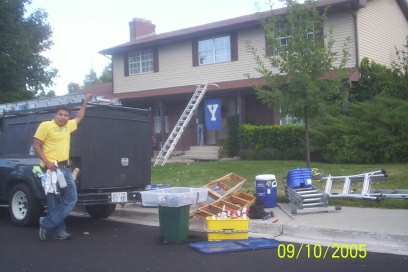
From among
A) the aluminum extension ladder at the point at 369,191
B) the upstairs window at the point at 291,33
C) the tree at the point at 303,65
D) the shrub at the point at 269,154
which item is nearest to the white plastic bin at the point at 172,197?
the aluminum extension ladder at the point at 369,191

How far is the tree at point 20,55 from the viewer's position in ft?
61.3

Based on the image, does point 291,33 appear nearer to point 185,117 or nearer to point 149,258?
point 149,258

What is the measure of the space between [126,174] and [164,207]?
5.71 ft

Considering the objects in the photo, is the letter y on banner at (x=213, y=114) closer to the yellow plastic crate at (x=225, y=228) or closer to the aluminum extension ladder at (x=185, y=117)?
the aluminum extension ladder at (x=185, y=117)

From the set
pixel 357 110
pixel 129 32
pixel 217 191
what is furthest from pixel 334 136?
pixel 129 32

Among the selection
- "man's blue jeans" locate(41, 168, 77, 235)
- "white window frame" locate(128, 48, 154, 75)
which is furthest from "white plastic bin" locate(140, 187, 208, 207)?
"white window frame" locate(128, 48, 154, 75)

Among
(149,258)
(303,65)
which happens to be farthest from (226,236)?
(303,65)

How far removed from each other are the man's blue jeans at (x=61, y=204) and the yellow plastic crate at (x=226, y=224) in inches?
87.1

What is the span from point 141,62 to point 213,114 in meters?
5.65

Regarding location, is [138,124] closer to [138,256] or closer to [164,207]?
[164,207]

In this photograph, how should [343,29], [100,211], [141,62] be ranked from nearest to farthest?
[100,211]
[343,29]
[141,62]

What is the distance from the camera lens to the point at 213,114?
783 inches

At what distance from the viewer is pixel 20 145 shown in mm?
9391
